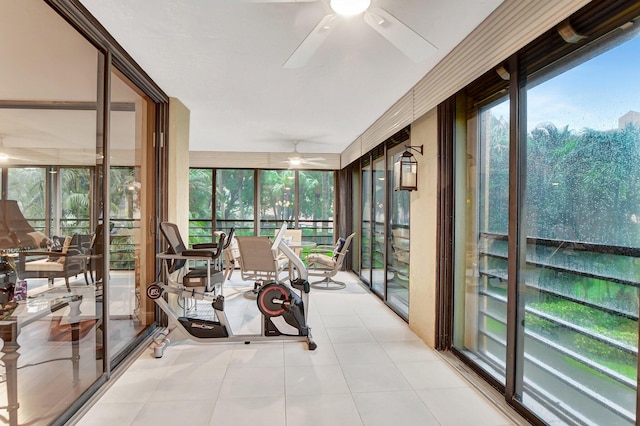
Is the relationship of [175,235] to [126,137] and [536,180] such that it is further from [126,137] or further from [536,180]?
[536,180]

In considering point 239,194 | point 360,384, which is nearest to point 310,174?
point 239,194

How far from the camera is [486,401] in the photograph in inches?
86.6

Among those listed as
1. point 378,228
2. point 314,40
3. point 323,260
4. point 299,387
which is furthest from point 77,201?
point 378,228

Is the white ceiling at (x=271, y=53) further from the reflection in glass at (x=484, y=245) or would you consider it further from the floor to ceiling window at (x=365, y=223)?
the floor to ceiling window at (x=365, y=223)

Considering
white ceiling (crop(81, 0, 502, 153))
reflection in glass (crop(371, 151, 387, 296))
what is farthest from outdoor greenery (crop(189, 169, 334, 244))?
white ceiling (crop(81, 0, 502, 153))

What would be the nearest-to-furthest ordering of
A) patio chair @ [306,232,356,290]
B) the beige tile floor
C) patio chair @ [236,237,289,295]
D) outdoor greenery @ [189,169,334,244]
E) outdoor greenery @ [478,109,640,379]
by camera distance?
outdoor greenery @ [478,109,640,379]
the beige tile floor
patio chair @ [236,237,289,295]
patio chair @ [306,232,356,290]
outdoor greenery @ [189,169,334,244]

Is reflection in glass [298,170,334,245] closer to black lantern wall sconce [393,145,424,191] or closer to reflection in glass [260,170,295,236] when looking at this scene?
reflection in glass [260,170,295,236]

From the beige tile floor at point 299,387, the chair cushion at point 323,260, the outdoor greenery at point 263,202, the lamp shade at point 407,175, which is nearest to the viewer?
the beige tile floor at point 299,387

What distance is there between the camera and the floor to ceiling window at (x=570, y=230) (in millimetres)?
1511

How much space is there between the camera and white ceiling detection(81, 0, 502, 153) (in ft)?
6.77

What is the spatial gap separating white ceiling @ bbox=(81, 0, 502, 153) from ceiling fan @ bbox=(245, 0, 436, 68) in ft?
0.95

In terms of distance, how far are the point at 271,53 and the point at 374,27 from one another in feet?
3.79

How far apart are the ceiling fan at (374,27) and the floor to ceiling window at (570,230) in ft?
2.36

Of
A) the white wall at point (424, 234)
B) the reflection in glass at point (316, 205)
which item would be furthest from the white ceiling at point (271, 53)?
the reflection in glass at point (316, 205)
